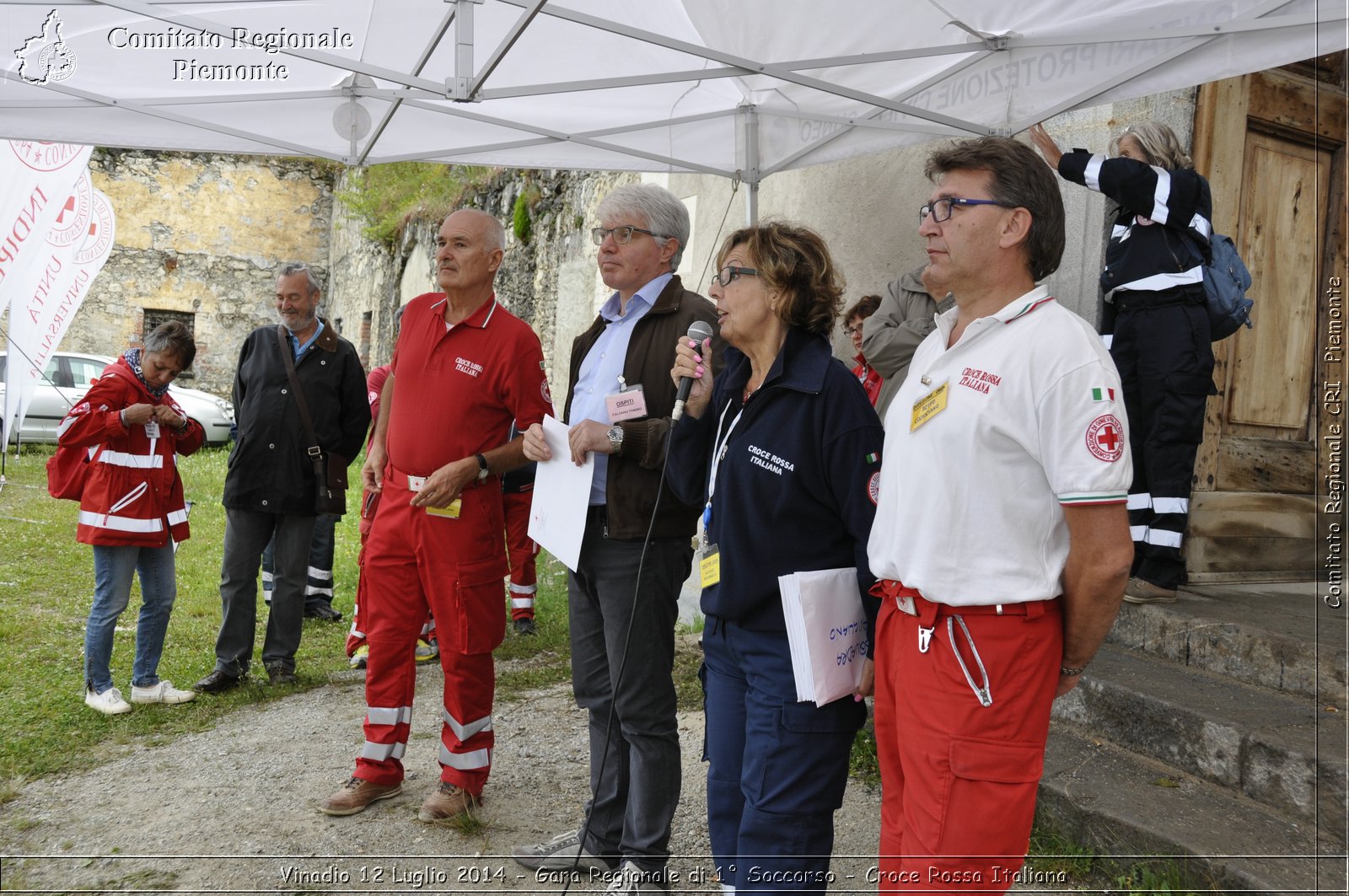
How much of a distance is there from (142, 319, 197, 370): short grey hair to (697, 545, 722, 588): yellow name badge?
11.4 ft

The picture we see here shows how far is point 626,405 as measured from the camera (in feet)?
10.4

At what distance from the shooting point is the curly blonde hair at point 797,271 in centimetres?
256

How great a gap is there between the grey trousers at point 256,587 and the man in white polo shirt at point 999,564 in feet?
14.4

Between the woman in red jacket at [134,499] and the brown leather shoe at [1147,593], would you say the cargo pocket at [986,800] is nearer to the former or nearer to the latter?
the brown leather shoe at [1147,593]

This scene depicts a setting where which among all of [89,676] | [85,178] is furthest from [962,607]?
[85,178]

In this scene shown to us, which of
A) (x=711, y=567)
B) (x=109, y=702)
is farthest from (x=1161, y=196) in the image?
(x=109, y=702)

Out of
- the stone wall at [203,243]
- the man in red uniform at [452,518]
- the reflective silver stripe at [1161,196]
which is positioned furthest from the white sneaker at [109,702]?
the stone wall at [203,243]

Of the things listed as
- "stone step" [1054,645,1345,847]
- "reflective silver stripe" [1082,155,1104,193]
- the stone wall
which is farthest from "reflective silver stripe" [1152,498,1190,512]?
the stone wall

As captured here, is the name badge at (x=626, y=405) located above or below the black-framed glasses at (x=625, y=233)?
below

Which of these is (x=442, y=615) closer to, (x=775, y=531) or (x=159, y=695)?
(x=775, y=531)

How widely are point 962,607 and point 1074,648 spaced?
248mm

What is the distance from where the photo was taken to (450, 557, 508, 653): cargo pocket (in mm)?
3738

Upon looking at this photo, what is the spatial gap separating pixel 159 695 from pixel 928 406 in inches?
183

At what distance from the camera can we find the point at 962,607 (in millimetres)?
1957
